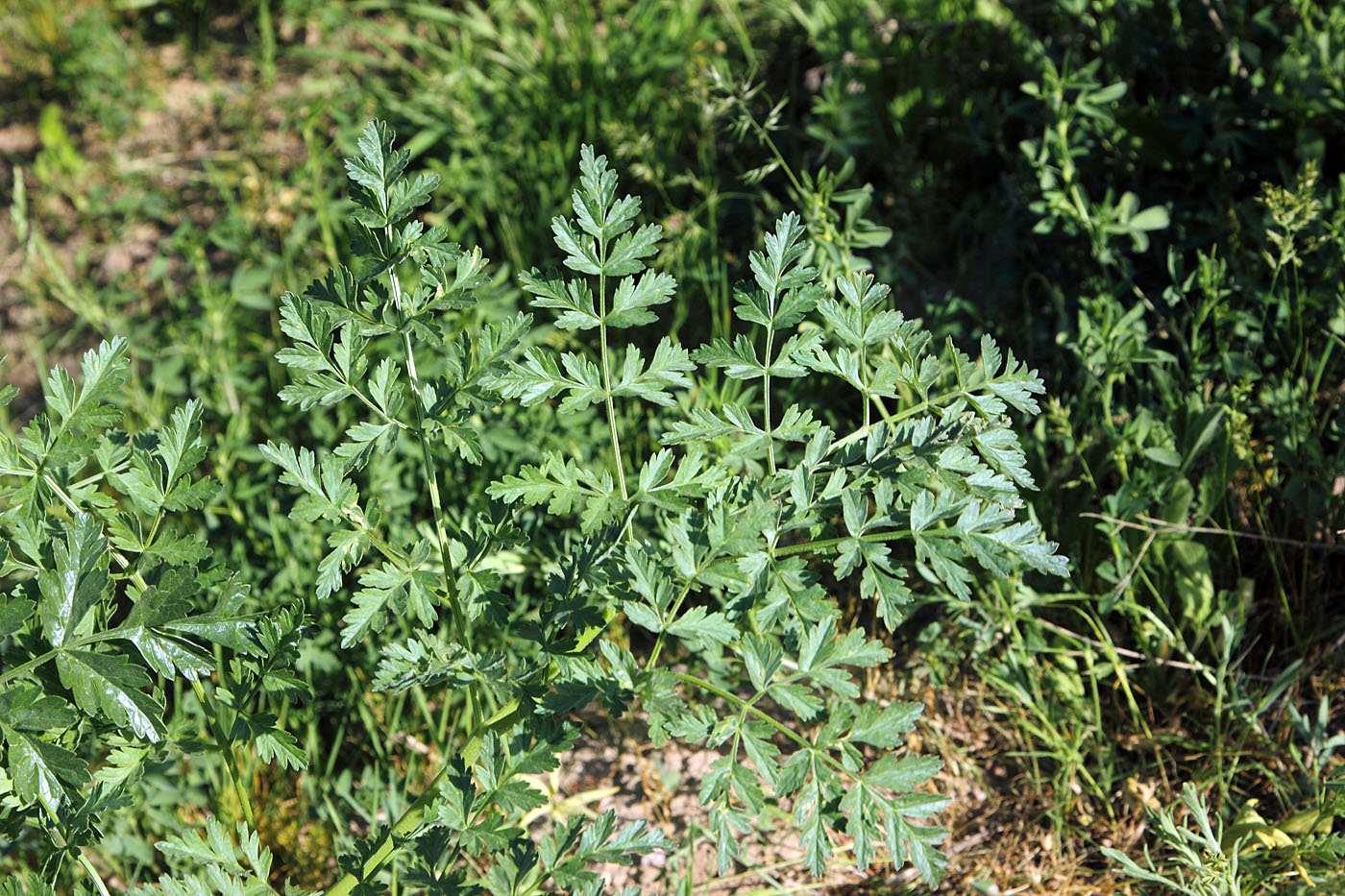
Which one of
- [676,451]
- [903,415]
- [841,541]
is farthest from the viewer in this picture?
[676,451]

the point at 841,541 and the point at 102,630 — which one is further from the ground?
the point at 841,541

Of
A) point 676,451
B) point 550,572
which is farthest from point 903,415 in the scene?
point 676,451

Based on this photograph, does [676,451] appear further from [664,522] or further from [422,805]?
[422,805]

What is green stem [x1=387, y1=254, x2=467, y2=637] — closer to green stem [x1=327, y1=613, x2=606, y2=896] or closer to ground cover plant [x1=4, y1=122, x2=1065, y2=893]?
ground cover plant [x1=4, y1=122, x2=1065, y2=893]

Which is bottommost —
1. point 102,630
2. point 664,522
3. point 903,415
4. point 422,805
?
point 422,805

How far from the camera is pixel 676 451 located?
104 inches

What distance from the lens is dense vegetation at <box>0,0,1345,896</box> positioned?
1.64 metres

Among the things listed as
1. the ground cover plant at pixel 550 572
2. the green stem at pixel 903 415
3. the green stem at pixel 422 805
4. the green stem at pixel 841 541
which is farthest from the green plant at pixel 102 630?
the green stem at pixel 903 415

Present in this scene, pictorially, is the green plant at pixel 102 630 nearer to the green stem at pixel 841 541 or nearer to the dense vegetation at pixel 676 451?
the dense vegetation at pixel 676 451

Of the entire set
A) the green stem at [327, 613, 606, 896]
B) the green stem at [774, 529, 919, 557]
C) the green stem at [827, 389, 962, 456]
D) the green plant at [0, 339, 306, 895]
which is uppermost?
the green stem at [827, 389, 962, 456]

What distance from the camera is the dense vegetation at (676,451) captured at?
64.5 inches

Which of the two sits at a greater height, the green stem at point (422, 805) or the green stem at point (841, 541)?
the green stem at point (841, 541)

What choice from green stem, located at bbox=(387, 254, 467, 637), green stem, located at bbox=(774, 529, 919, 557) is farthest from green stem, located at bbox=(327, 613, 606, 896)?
green stem, located at bbox=(774, 529, 919, 557)

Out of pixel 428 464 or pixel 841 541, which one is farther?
pixel 428 464
